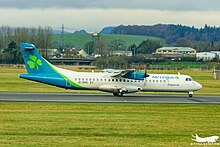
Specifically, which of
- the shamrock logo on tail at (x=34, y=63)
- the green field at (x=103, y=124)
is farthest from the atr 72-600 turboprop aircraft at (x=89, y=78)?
the green field at (x=103, y=124)

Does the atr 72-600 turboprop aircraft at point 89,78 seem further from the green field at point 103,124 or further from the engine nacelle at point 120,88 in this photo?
the green field at point 103,124

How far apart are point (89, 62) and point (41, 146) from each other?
131m

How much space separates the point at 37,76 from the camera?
163 feet

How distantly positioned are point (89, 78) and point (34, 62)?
5246 millimetres

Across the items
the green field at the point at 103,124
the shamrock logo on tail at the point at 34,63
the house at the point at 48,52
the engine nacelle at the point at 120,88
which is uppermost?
the house at the point at 48,52

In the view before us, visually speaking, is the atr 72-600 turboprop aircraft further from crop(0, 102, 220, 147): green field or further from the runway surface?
crop(0, 102, 220, 147): green field

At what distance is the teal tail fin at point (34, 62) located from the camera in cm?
5025

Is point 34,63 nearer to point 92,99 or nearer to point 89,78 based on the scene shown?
point 89,78

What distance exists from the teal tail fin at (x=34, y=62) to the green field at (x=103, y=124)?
10118 millimetres

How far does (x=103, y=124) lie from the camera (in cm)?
2886

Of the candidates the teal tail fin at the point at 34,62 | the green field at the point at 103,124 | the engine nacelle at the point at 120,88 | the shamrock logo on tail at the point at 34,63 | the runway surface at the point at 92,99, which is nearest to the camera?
the green field at the point at 103,124

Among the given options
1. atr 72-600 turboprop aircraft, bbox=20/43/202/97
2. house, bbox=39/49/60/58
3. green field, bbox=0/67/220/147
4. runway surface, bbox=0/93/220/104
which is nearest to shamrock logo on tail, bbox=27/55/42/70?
atr 72-600 turboprop aircraft, bbox=20/43/202/97

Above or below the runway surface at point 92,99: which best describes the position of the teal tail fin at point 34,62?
above

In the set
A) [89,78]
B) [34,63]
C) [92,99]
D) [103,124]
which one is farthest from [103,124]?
[34,63]
